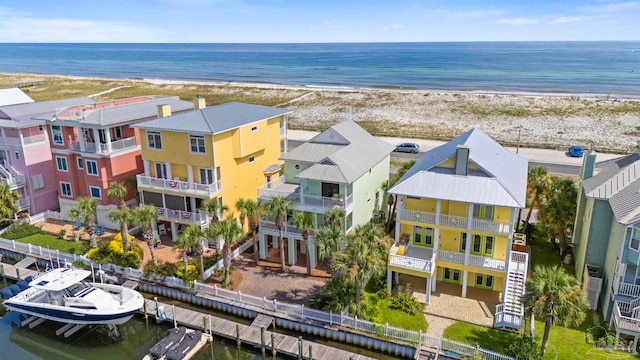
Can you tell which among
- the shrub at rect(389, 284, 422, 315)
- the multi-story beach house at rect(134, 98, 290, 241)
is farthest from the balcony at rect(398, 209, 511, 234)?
the multi-story beach house at rect(134, 98, 290, 241)

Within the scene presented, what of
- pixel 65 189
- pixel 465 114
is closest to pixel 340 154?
pixel 65 189

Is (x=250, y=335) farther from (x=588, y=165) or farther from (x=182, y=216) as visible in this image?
(x=588, y=165)

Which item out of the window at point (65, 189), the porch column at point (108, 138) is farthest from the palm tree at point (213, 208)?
the window at point (65, 189)

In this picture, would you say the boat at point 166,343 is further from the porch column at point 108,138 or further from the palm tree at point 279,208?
the porch column at point 108,138

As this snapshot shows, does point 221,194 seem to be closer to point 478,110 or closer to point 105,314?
point 105,314

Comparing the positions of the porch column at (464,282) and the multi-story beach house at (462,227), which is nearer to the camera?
the multi-story beach house at (462,227)

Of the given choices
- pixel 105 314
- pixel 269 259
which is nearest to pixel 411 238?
pixel 269 259
